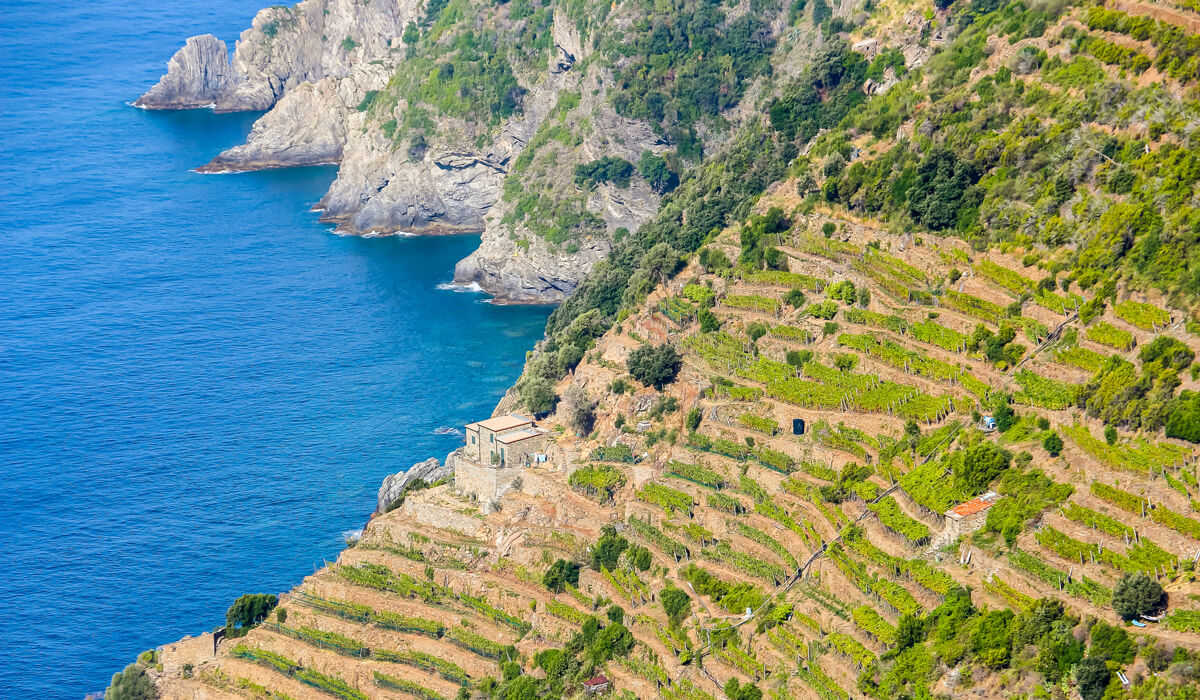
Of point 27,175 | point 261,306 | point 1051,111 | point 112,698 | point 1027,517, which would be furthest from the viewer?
point 27,175

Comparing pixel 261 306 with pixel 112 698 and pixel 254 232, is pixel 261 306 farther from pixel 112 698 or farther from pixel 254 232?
pixel 112 698

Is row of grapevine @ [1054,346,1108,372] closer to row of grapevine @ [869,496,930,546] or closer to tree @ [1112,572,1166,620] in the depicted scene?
row of grapevine @ [869,496,930,546]

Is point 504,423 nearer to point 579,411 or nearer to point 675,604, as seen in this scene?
point 579,411

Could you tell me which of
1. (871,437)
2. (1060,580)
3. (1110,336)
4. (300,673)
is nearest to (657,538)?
(871,437)

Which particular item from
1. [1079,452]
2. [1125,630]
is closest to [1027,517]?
[1079,452]

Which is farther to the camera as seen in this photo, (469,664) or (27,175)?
(27,175)

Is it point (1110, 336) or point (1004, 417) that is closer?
point (1110, 336)

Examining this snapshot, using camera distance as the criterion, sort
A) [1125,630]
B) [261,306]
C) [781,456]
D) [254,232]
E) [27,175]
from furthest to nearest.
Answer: [27,175] < [254,232] < [261,306] < [781,456] < [1125,630]
